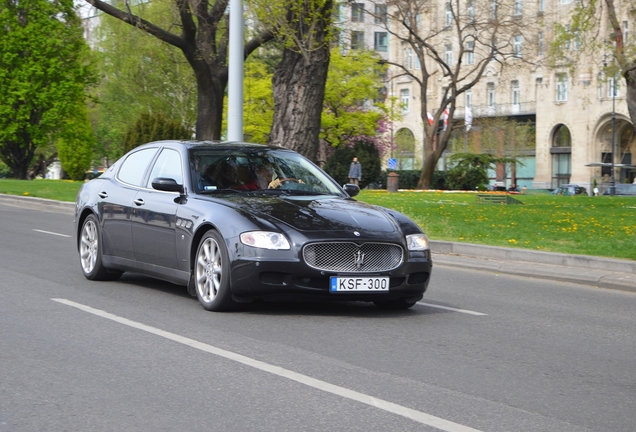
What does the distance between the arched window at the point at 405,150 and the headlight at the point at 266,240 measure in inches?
2917

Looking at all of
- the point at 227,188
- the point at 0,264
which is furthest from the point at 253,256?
the point at 0,264

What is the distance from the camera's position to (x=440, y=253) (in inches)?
624

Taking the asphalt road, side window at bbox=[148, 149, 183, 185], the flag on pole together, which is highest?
the flag on pole

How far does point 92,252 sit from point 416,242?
3880mm

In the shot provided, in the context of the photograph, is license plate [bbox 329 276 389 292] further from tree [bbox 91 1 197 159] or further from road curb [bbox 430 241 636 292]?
tree [bbox 91 1 197 159]

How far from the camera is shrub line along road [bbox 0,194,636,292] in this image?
41.7 ft

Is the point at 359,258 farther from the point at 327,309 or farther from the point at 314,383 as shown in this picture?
the point at 314,383

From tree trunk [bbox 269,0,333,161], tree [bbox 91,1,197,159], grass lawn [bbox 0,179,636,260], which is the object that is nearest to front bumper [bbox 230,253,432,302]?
grass lawn [bbox 0,179,636,260]

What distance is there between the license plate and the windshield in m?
1.59

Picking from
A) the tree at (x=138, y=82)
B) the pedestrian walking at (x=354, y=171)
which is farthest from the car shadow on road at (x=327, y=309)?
the tree at (x=138, y=82)

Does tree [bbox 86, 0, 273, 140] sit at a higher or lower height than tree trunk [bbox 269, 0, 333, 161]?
higher

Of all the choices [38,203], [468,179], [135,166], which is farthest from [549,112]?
[135,166]

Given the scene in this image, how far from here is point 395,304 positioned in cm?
956

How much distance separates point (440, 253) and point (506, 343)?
800 cm
